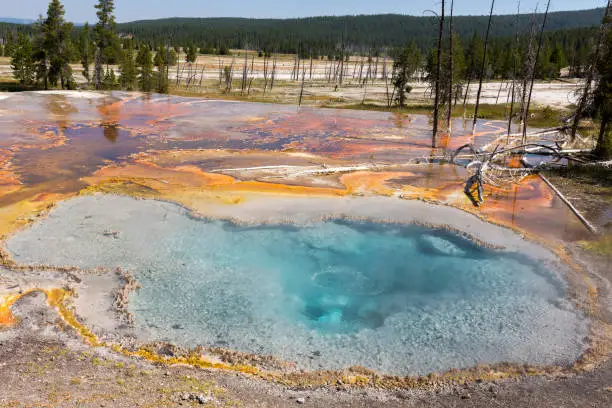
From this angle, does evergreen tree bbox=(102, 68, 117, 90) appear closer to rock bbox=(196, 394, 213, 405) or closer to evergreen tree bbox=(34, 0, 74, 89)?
evergreen tree bbox=(34, 0, 74, 89)

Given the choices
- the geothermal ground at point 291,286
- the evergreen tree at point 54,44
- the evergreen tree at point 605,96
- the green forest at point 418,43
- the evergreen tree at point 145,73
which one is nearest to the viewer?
the geothermal ground at point 291,286

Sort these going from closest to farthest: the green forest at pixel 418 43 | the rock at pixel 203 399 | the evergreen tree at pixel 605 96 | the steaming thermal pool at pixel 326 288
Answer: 1. the rock at pixel 203 399
2. the steaming thermal pool at pixel 326 288
3. the evergreen tree at pixel 605 96
4. the green forest at pixel 418 43

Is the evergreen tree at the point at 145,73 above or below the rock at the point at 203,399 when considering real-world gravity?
above

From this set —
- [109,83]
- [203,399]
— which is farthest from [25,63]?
[203,399]

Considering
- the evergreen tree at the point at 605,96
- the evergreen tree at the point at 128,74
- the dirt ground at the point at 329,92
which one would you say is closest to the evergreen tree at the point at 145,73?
the evergreen tree at the point at 128,74

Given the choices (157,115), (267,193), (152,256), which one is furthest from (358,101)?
(152,256)

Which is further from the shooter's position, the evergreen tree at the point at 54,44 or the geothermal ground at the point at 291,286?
the evergreen tree at the point at 54,44

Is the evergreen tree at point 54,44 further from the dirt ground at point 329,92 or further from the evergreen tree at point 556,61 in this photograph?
the evergreen tree at point 556,61
